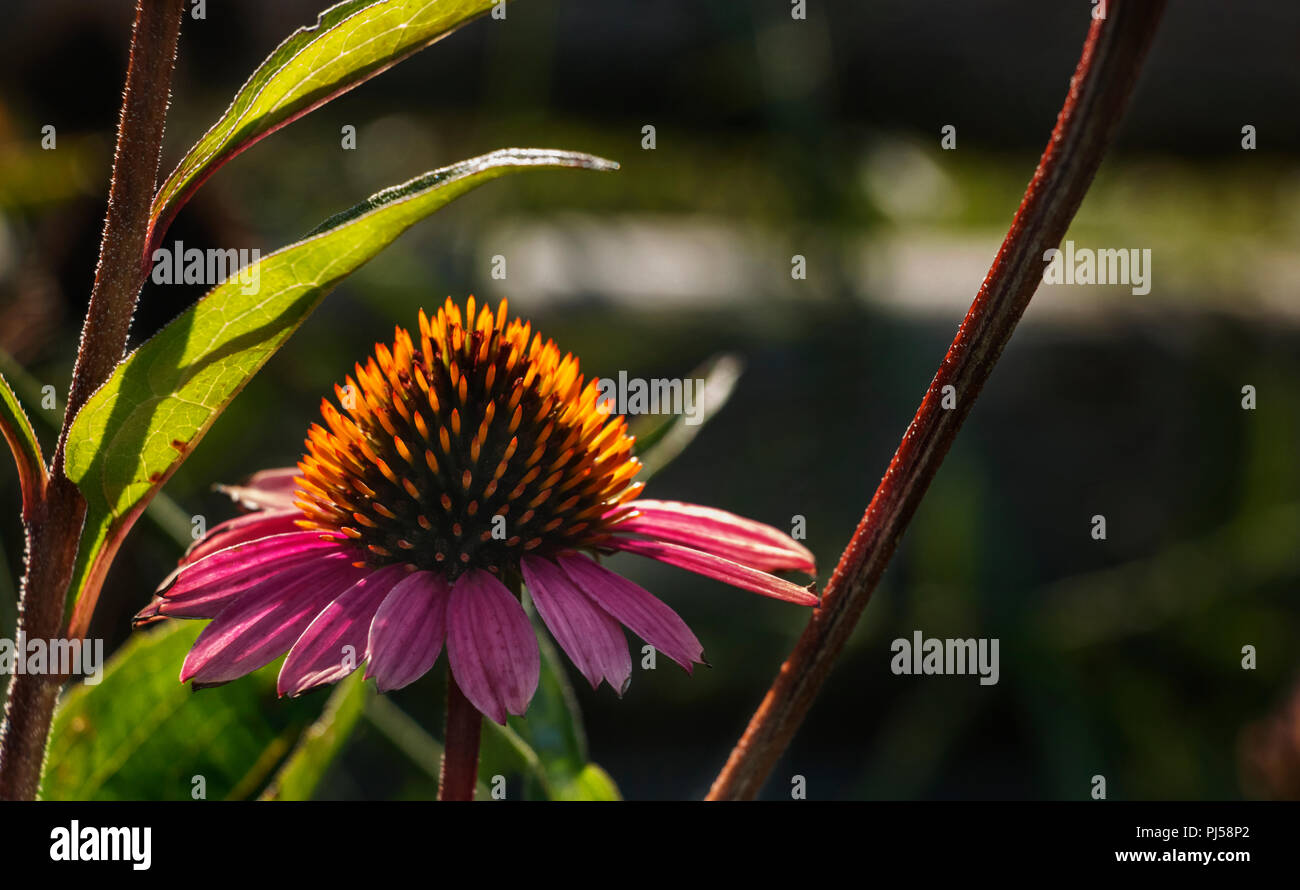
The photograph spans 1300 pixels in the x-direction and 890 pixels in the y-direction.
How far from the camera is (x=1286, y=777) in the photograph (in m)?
0.71

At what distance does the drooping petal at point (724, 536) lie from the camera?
0.38 metres

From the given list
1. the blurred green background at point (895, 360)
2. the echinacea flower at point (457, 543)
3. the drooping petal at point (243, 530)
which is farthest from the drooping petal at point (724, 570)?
the blurred green background at point (895, 360)

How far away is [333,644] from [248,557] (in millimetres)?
49

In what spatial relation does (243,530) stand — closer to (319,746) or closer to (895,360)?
(319,746)

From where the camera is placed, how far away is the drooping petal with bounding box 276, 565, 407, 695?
1.00 feet

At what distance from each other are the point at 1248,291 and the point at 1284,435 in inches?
9.5

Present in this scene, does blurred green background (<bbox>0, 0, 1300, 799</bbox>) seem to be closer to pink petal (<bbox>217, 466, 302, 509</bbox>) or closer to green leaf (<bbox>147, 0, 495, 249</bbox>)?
pink petal (<bbox>217, 466, 302, 509</bbox>)

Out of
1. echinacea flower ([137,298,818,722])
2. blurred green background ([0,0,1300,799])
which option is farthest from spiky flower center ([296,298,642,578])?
blurred green background ([0,0,1300,799])

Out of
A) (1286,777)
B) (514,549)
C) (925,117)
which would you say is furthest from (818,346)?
(514,549)

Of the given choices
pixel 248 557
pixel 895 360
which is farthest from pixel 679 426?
pixel 895 360

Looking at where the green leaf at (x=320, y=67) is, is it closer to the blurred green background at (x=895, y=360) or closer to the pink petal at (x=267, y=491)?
the pink petal at (x=267, y=491)

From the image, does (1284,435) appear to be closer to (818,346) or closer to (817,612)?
(818,346)

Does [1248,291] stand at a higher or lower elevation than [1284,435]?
higher

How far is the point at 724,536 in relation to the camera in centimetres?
39
